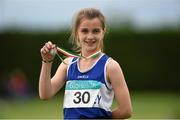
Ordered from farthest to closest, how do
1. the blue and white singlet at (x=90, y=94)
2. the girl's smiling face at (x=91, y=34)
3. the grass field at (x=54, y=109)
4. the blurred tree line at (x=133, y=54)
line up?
the blurred tree line at (x=133, y=54), the grass field at (x=54, y=109), the girl's smiling face at (x=91, y=34), the blue and white singlet at (x=90, y=94)

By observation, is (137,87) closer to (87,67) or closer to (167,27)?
(167,27)

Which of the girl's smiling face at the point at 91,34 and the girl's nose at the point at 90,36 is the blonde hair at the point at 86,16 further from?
the girl's nose at the point at 90,36

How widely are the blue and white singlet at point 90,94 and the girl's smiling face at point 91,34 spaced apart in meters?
0.11

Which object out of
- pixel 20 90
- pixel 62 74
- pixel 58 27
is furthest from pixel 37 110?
pixel 62 74

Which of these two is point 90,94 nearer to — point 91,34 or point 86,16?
point 91,34

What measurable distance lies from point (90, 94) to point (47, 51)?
44cm

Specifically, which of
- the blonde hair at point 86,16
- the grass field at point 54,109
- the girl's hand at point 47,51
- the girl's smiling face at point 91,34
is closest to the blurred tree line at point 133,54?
the grass field at point 54,109

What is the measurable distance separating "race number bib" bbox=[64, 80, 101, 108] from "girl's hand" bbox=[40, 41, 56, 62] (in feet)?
0.83

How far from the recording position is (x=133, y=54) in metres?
28.3

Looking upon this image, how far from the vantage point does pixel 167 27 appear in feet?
97.9

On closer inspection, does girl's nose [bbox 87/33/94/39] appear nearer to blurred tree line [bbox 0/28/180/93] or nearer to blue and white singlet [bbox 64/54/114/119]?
blue and white singlet [bbox 64/54/114/119]

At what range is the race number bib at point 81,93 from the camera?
518 centimetres

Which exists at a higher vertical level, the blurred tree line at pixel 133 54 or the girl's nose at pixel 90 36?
the girl's nose at pixel 90 36

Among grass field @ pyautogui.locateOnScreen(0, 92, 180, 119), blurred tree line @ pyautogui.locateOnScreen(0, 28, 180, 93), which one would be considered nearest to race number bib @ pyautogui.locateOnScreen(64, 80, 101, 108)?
grass field @ pyautogui.locateOnScreen(0, 92, 180, 119)
